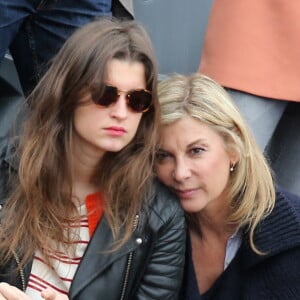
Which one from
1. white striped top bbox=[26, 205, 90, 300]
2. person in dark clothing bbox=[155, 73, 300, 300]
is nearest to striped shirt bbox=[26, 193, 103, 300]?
white striped top bbox=[26, 205, 90, 300]

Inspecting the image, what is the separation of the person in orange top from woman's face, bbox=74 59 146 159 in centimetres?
41

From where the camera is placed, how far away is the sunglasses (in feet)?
6.82

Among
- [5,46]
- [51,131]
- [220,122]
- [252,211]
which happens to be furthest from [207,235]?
[5,46]

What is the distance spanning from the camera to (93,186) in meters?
2.32

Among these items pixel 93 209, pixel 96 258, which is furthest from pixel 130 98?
pixel 96 258

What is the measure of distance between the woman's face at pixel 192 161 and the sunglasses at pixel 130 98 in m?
0.19

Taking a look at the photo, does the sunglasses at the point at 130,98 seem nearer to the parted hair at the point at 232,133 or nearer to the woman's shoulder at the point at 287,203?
the parted hair at the point at 232,133

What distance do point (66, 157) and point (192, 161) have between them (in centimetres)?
42

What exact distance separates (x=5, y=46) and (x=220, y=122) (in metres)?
0.79

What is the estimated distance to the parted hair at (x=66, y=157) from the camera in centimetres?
214

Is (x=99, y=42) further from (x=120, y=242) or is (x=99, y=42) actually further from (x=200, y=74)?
(x=120, y=242)

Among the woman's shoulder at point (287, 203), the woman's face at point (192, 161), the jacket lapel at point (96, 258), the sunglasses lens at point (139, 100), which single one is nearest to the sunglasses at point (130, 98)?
the sunglasses lens at point (139, 100)

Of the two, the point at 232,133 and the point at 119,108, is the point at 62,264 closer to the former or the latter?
the point at 119,108

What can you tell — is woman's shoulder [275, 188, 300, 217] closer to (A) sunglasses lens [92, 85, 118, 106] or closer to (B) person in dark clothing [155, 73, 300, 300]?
(B) person in dark clothing [155, 73, 300, 300]
